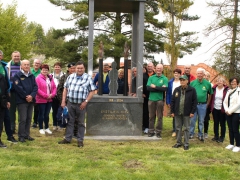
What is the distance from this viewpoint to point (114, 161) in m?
5.83

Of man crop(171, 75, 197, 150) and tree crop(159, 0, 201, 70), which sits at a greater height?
tree crop(159, 0, 201, 70)

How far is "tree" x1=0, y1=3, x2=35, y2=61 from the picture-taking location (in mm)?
26625

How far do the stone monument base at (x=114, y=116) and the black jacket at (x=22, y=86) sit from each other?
1.62 metres

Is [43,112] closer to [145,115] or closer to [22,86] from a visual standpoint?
[22,86]

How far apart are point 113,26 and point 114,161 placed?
600 inches

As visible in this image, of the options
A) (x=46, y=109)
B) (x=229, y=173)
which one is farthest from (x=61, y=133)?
(x=229, y=173)

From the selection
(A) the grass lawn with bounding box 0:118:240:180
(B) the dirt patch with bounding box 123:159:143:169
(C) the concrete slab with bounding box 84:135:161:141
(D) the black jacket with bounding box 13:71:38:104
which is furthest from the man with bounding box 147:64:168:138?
(D) the black jacket with bounding box 13:71:38:104

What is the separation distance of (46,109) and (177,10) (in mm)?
13168

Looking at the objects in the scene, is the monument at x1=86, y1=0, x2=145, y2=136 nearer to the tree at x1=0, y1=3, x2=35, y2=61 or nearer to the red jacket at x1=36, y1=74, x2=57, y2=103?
the red jacket at x1=36, y1=74, x2=57, y2=103

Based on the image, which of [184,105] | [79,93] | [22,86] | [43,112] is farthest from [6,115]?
[184,105]

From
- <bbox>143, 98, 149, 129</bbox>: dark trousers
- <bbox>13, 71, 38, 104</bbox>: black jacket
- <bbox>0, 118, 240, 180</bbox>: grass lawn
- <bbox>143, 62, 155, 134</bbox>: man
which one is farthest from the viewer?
<bbox>143, 98, 149, 129</bbox>: dark trousers

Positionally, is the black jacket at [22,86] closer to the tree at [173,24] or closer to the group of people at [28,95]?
the group of people at [28,95]

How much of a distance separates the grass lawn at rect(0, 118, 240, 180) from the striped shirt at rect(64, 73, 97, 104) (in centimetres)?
104

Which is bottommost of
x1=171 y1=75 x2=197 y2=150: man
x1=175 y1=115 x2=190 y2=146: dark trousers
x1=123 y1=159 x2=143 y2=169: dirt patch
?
x1=123 y1=159 x2=143 y2=169: dirt patch
